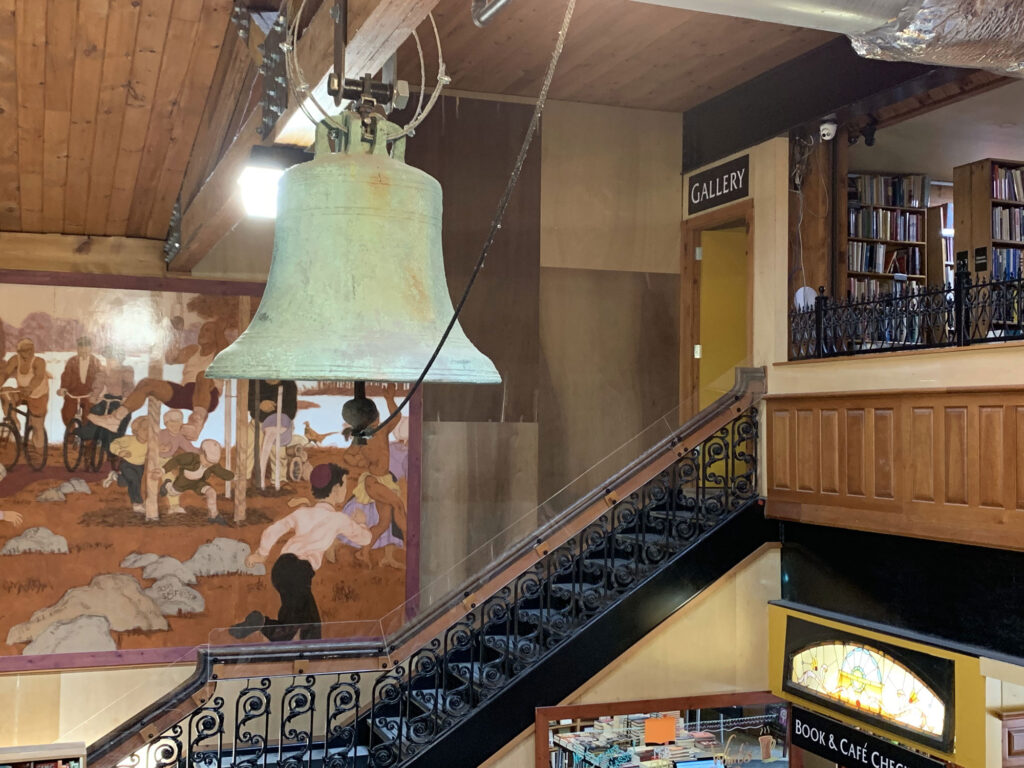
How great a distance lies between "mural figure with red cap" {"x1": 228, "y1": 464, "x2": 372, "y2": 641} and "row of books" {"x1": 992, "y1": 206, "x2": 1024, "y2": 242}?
544 cm

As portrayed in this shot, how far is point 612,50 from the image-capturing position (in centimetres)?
710

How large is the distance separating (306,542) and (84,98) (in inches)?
136

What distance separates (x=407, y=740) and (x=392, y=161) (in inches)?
168

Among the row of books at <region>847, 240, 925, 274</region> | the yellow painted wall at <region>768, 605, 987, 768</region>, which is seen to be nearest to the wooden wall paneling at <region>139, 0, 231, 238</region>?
the yellow painted wall at <region>768, 605, 987, 768</region>

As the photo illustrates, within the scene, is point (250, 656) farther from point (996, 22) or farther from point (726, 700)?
point (996, 22)

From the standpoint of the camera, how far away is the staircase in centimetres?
544

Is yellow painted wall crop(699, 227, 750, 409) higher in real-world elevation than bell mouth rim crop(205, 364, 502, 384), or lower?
higher

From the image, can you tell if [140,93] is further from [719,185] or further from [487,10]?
[719,185]

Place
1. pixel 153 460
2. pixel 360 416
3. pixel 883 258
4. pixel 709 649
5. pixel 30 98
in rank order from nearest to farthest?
pixel 360 416
pixel 30 98
pixel 709 649
pixel 153 460
pixel 883 258

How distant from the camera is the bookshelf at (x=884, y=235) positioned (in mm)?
8336

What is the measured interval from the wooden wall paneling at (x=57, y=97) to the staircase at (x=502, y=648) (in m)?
2.71

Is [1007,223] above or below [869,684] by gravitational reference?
above

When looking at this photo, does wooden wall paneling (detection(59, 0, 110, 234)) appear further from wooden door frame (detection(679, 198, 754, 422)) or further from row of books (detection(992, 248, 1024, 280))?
row of books (detection(992, 248, 1024, 280))

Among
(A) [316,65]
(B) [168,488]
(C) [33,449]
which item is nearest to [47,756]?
(B) [168,488]
